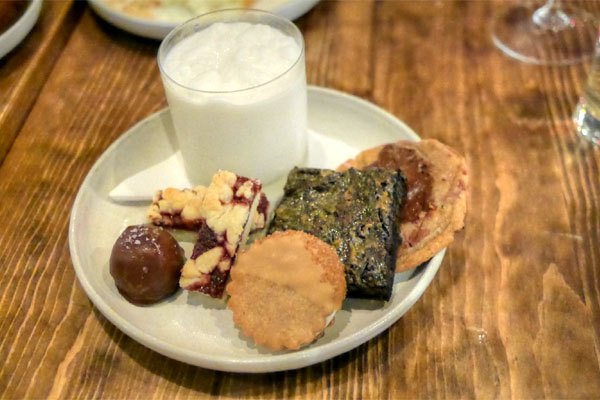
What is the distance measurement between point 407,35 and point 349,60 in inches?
8.2

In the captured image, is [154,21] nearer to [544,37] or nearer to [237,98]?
[237,98]

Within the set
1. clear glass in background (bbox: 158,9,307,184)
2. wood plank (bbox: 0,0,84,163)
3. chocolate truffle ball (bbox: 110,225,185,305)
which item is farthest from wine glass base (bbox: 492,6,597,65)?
wood plank (bbox: 0,0,84,163)

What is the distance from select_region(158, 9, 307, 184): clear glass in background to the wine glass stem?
872 millimetres

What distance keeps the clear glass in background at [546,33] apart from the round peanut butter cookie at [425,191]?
2.05 ft

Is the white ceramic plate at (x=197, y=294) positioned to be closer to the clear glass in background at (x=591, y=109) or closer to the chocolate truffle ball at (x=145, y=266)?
the chocolate truffle ball at (x=145, y=266)

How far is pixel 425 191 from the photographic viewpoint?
3.44 feet

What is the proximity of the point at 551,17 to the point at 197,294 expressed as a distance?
1318 mm

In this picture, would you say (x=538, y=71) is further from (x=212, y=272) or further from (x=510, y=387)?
(x=212, y=272)

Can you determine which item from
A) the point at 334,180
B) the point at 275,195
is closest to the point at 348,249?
the point at 334,180

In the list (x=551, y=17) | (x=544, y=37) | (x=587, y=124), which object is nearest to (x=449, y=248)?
(x=587, y=124)

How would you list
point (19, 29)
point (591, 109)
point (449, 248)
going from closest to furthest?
point (449, 248)
point (591, 109)
point (19, 29)

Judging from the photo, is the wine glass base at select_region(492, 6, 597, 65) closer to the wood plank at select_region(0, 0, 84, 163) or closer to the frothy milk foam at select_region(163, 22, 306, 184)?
the frothy milk foam at select_region(163, 22, 306, 184)

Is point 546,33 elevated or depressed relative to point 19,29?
depressed

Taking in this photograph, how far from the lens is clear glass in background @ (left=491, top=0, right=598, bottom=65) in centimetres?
152
